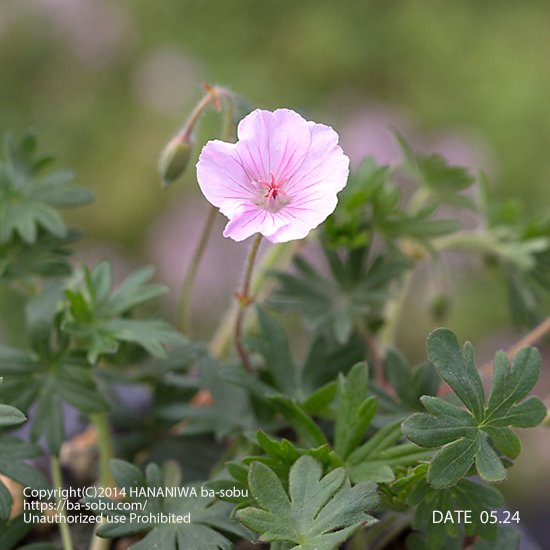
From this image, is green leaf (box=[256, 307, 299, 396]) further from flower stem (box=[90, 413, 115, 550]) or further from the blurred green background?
the blurred green background

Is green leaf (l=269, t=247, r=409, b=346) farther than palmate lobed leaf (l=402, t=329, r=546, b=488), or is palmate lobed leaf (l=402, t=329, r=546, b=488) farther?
green leaf (l=269, t=247, r=409, b=346)

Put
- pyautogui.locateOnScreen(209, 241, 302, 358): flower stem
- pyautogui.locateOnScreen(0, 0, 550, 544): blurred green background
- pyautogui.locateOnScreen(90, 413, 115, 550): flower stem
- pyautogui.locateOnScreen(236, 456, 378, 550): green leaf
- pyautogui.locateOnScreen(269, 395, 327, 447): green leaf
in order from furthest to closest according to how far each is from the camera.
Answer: pyautogui.locateOnScreen(0, 0, 550, 544): blurred green background, pyautogui.locateOnScreen(209, 241, 302, 358): flower stem, pyautogui.locateOnScreen(90, 413, 115, 550): flower stem, pyautogui.locateOnScreen(269, 395, 327, 447): green leaf, pyautogui.locateOnScreen(236, 456, 378, 550): green leaf

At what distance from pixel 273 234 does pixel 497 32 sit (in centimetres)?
191

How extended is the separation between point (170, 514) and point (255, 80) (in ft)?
5.66

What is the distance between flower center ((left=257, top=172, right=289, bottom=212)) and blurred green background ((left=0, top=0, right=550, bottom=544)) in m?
→ 1.33

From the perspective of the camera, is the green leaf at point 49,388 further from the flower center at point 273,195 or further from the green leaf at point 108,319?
the flower center at point 273,195

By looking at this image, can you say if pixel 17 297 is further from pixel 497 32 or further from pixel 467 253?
pixel 497 32

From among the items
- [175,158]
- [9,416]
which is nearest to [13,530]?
[9,416]

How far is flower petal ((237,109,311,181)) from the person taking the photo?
622mm

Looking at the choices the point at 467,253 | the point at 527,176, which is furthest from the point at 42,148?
the point at 467,253

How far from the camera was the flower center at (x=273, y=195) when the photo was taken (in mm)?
639

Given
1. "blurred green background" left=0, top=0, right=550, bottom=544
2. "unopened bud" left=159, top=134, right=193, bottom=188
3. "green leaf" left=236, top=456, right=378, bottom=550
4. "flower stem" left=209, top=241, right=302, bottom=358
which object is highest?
"blurred green background" left=0, top=0, right=550, bottom=544

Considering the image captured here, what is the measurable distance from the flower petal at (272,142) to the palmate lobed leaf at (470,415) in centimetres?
17

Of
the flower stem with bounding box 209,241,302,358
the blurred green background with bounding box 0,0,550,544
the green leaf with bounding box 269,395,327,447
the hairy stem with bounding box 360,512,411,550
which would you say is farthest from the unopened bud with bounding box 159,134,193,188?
the blurred green background with bounding box 0,0,550,544
